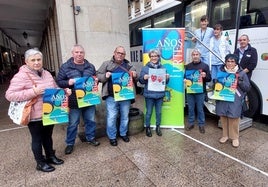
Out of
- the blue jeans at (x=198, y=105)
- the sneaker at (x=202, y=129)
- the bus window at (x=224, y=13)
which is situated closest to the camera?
the blue jeans at (x=198, y=105)

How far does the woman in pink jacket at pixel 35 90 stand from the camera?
2.16 m

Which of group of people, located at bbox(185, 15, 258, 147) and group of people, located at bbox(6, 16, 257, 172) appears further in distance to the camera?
group of people, located at bbox(185, 15, 258, 147)

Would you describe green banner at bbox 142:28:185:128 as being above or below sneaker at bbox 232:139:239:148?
above

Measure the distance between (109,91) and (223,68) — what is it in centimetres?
172

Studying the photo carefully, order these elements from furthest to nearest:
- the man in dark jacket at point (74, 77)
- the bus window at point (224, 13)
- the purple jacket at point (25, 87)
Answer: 1. the bus window at point (224, 13)
2. the man in dark jacket at point (74, 77)
3. the purple jacket at point (25, 87)

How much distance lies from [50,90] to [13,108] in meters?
0.45

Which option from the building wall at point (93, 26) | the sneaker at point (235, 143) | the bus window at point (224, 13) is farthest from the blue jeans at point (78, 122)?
the bus window at point (224, 13)

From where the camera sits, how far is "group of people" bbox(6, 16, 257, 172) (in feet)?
7.42

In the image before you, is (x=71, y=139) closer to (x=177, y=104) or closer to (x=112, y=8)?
(x=177, y=104)

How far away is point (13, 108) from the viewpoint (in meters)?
2.29

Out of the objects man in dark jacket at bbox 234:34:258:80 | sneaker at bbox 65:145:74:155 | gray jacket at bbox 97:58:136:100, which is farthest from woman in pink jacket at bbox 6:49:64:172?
man in dark jacket at bbox 234:34:258:80

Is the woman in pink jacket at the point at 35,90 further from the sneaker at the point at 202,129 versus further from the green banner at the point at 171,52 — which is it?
the sneaker at the point at 202,129

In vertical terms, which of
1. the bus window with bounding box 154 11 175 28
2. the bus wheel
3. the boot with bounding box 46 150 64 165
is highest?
the bus window with bounding box 154 11 175 28

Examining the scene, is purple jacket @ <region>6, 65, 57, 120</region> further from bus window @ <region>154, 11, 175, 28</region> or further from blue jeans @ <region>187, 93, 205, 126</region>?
bus window @ <region>154, 11, 175, 28</region>
